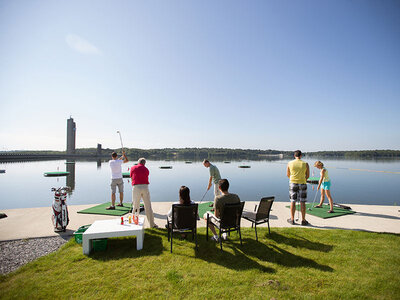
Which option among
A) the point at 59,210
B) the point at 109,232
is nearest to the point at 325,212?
the point at 109,232

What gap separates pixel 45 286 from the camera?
2.75 m

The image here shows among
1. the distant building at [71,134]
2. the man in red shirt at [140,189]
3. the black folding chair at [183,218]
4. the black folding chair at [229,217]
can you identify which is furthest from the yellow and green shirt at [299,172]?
the distant building at [71,134]

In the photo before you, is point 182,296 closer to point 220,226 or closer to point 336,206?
point 220,226

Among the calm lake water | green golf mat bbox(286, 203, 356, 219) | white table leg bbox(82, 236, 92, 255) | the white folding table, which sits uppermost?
the white folding table

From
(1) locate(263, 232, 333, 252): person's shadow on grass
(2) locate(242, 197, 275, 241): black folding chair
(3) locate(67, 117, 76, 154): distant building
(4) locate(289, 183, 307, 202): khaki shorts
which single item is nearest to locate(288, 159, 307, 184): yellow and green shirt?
(4) locate(289, 183, 307, 202): khaki shorts

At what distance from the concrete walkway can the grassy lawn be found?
1115mm

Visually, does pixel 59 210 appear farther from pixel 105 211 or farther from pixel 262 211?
pixel 262 211

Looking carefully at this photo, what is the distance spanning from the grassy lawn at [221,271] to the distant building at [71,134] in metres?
101

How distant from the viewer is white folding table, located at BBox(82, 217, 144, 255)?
361 cm

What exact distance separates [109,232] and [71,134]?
4063 inches

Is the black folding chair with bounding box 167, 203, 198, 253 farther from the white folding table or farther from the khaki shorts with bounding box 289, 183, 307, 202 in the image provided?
the khaki shorts with bounding box 289, 183, 307, 202

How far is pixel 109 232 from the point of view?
3652 millimetres

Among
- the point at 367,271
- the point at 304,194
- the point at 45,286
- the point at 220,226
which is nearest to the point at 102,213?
the point at 45,286

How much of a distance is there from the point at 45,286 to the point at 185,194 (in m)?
2.47
